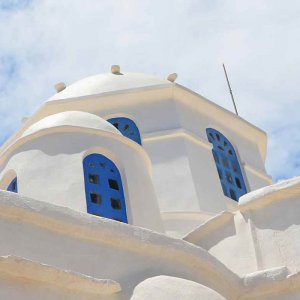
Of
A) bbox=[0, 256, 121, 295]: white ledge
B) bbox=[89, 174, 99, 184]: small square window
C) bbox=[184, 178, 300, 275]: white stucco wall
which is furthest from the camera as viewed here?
bbox=[89, 174, 99, 184]: small square window

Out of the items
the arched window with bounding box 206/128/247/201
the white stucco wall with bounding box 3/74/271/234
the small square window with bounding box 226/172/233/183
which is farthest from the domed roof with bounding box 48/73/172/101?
the small square window with bounding box 226/172/233/183

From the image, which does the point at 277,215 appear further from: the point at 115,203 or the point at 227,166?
the point at 227,166

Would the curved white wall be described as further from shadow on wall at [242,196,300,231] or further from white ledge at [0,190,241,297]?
white ledge at [0,190,241,297]

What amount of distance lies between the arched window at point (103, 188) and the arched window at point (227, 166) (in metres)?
3.88

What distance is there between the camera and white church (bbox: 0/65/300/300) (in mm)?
7711

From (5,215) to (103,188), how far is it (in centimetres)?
329

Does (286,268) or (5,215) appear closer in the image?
(5,215)

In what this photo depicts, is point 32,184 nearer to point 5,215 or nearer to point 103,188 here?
point 103,188

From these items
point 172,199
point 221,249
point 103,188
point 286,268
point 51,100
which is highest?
point 51,100

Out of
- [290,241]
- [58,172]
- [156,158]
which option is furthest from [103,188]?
[156,158]

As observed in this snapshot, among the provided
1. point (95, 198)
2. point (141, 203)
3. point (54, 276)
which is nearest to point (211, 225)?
point (141, 203)

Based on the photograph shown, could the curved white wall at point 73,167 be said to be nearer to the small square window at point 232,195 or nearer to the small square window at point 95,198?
the small square window at point 95,198

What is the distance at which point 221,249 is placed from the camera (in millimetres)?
9820

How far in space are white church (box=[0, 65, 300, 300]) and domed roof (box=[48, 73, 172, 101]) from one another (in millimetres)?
40
